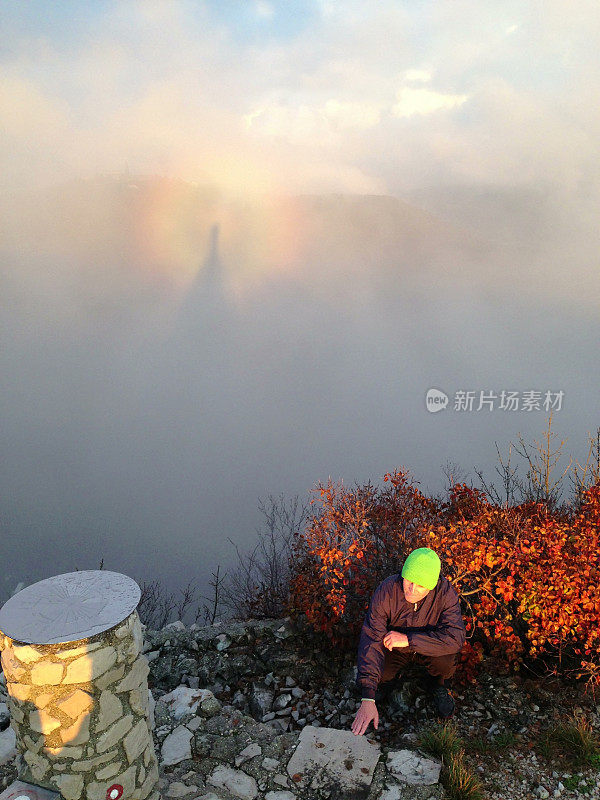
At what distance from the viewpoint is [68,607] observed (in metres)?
3.04

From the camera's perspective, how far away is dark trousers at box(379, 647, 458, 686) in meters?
4.31

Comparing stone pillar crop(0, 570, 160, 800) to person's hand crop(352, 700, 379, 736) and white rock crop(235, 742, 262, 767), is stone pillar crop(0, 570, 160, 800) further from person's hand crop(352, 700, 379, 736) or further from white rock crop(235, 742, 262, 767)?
person's hand crop(352, 700, 379, 736)

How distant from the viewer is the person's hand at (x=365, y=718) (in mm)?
3789

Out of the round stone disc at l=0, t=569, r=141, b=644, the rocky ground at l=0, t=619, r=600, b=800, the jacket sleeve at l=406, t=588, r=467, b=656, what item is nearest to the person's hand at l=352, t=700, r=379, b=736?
the rocky ground at l=0, t=619, r=600, b=800

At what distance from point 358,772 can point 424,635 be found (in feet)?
3.48

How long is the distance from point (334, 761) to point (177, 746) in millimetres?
1276

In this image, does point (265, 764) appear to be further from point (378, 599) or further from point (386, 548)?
point (386, 548)

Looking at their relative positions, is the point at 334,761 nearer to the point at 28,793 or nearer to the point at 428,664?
the point at 428,664

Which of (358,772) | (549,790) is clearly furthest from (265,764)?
(549,790)

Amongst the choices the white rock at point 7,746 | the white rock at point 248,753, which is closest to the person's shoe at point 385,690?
the white rock at point 248,753

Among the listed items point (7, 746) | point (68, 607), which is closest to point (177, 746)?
point (7, 746)

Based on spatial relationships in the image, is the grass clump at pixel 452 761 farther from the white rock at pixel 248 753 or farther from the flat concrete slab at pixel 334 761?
the white rock at pixel 248 753

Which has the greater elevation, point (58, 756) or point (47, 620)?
point (47, 620)

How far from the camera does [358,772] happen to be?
12.3 feet
